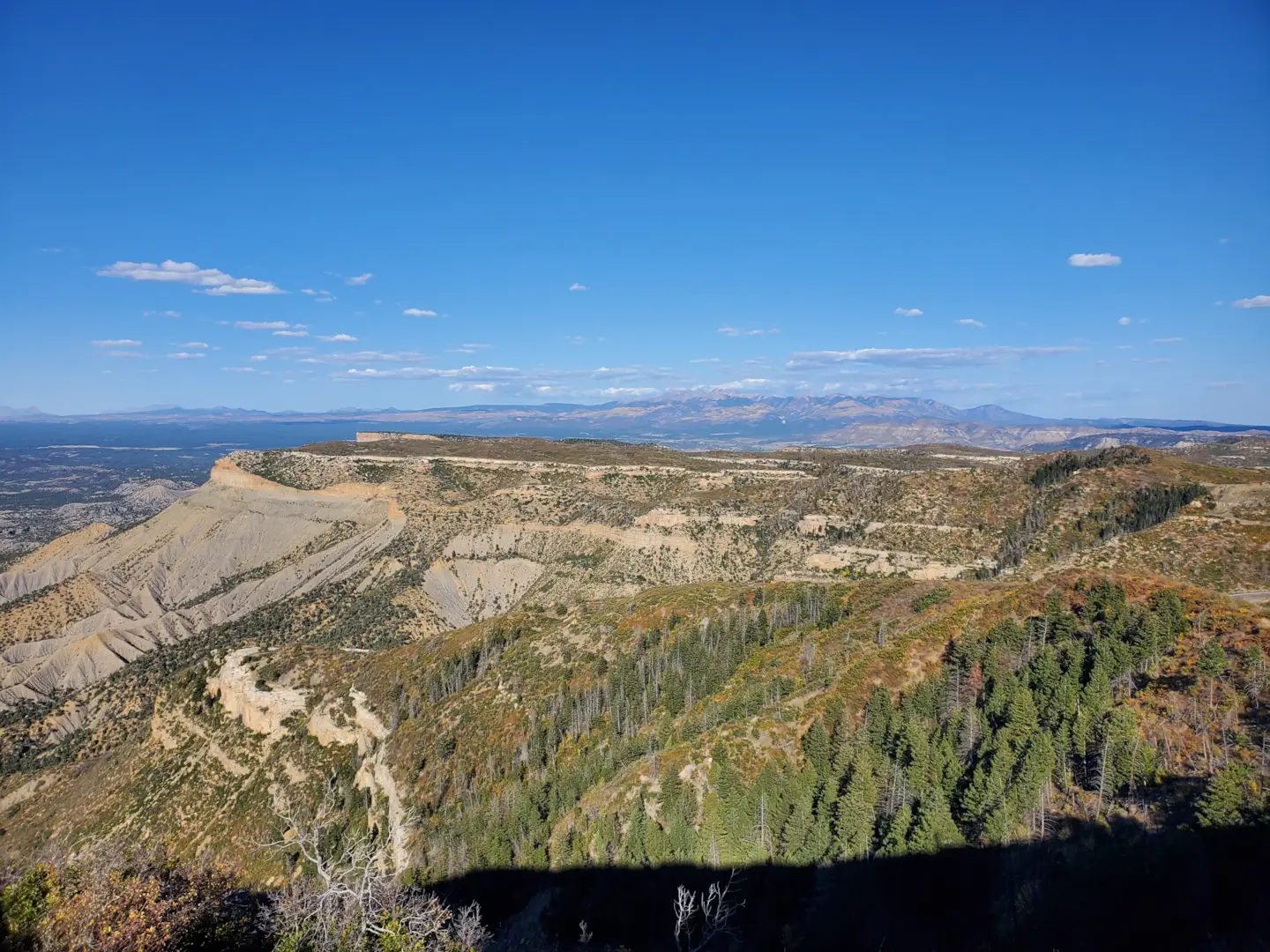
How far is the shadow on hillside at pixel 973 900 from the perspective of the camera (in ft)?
66.7

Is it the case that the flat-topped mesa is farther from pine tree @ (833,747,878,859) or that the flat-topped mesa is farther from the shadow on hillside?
pine tree @ (833,747,878,859)

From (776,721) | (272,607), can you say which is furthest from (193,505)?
(776,721)

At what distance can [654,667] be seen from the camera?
50.1m

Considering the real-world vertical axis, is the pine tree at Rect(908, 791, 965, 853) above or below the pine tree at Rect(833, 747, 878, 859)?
above

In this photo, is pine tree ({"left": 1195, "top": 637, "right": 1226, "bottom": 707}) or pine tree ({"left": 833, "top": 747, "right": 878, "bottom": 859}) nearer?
pine tree ({"left": 1195, "top": 637, "right": 1226, "bottom": 707})

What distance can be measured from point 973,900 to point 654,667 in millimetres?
27579

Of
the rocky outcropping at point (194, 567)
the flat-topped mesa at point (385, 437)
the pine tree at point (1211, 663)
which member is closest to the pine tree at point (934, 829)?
the pine tree at point (1211, 663)

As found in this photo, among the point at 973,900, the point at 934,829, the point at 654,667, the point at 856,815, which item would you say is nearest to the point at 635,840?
the point at 856,815

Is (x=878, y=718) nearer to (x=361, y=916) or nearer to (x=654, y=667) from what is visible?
(x=654, y=667)

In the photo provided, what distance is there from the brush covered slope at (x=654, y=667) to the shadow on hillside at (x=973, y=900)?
104 centimetres

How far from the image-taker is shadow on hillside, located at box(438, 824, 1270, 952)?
66.7ft

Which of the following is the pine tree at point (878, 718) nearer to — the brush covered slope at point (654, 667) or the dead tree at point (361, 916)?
the brush covered slope at point (654, 667)

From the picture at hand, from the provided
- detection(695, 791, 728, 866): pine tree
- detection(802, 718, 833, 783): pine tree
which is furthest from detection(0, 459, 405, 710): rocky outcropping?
detection(802, 718, 833, 783): pine tree

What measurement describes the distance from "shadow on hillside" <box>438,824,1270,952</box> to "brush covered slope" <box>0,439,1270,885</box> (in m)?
1.04
